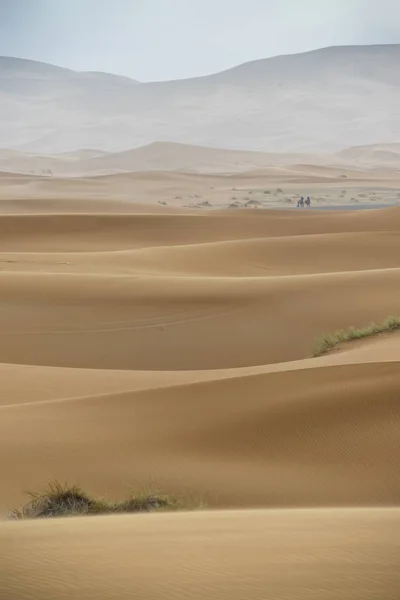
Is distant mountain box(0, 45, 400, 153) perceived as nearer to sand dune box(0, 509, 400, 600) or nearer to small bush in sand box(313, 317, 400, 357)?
small bush in sand box(313, 317, 400, 357)

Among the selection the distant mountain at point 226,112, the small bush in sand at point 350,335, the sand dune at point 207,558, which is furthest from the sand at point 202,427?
the distant mountain at point 226,112

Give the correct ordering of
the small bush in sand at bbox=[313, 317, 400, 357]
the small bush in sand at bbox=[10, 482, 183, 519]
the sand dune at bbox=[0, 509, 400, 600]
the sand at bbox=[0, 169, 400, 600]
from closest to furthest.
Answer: the sand dune at bbox=[0, 509, 400, 600]
the sand at bbox=[0, 169, 400, 600]
the small bush in sand at bbox=[10, 482, 183, 519]
the small bush in sand at bbox=[313, 317, 400, 357]

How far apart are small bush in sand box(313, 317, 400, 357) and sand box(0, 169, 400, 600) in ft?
0.87

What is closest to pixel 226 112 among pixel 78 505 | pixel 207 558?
pixel 78 505

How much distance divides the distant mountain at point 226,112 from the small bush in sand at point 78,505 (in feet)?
389

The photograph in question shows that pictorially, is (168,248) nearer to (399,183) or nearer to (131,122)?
(399,183)

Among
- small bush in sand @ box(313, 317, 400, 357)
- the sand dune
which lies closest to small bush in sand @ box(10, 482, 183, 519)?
the sand dune

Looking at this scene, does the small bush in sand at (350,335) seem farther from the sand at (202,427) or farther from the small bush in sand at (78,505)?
the small bush in sand at (78,505)

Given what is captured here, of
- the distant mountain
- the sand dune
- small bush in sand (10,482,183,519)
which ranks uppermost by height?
the distant mountain

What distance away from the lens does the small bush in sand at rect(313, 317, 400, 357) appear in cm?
1317

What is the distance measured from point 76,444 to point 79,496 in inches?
60.8

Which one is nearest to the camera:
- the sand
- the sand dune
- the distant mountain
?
the sand dune

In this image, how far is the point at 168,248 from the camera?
24328 millimetres

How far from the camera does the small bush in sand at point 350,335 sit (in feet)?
43.2
